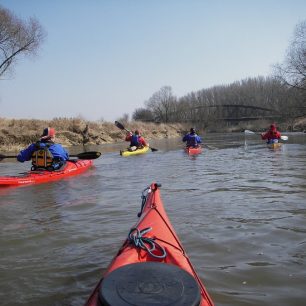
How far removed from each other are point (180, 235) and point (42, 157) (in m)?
5.68

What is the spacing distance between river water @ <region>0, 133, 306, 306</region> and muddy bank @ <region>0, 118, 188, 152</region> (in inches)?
688

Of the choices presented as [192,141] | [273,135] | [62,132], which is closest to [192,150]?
[192,141]

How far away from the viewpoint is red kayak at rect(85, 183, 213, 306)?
82.4 inches

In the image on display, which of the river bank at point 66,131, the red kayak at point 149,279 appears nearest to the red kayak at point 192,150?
the river bank at point 66,131

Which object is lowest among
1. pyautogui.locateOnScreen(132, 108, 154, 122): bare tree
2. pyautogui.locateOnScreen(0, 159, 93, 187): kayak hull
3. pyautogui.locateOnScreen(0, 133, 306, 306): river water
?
pyautogui.locateOnScreen(0, 133, 306, 306): river water

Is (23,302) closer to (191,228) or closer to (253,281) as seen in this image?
(253,281)

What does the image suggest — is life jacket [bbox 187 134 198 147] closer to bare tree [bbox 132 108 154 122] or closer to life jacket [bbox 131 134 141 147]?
life jacket [bbox 131 134 141 147]

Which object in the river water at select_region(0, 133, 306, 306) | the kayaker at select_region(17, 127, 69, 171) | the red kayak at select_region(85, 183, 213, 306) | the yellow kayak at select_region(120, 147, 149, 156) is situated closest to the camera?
the red kayak at select_region(85, 183, 213, 306)

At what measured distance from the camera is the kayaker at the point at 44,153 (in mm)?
9266

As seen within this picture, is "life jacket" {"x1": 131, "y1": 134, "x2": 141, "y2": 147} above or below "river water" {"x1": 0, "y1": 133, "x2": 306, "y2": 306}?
above

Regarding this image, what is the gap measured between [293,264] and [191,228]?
1.56m

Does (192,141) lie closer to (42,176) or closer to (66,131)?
(42,176)

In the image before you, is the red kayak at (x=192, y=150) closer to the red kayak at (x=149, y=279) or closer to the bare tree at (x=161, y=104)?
the red kayak at (x=149, y=279)

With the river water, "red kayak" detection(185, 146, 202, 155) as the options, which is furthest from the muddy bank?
the river water
